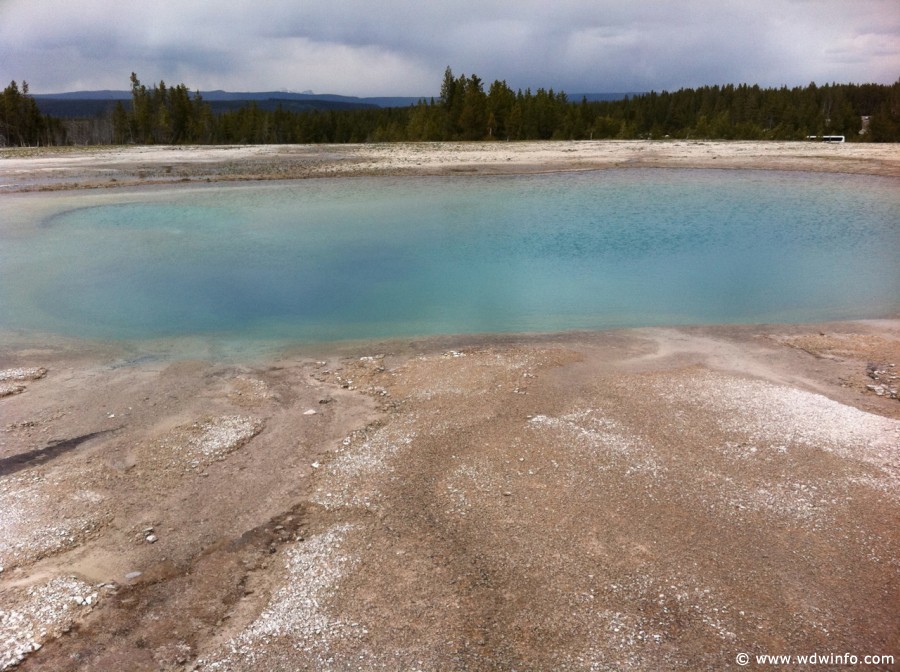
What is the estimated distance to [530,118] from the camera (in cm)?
6425

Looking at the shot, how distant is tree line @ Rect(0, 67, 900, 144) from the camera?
61.9 metres

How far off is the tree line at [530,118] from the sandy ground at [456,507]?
5569 centimetres

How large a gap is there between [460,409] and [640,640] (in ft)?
12.7

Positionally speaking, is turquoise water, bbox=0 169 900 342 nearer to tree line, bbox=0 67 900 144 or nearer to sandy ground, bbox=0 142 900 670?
sandy ground, bbox=0 142 900 670

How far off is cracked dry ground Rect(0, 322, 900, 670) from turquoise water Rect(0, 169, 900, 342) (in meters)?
3.19

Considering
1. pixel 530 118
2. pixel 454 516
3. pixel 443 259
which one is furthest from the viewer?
pixel 530 118

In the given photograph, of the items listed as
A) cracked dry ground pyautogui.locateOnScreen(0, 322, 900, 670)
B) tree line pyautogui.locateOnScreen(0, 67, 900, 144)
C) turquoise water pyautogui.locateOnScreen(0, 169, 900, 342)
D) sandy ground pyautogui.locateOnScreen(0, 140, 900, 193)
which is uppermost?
tree line pyautogui.locateOnScreen(0, 67, 900, 144)

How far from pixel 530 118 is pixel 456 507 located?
63.2m

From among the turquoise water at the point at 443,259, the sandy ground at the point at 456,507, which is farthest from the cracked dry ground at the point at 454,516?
the turquoise water at the point at 443,259

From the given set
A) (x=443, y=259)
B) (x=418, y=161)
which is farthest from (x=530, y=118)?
(x=443, y=259)

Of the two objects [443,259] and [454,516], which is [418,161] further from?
[454,516]

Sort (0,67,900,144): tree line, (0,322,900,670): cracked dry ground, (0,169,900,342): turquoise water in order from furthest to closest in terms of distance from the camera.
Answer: (0,67,900,144): tree line → (0,169,900,342): turquoise water → (0,322,900,670): cracked dry ground

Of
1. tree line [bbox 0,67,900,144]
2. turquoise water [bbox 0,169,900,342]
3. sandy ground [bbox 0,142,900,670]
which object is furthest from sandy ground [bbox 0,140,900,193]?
sandy ground [bbox 0,142,900,670]

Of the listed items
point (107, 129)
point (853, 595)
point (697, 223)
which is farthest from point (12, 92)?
point (853, 595)
